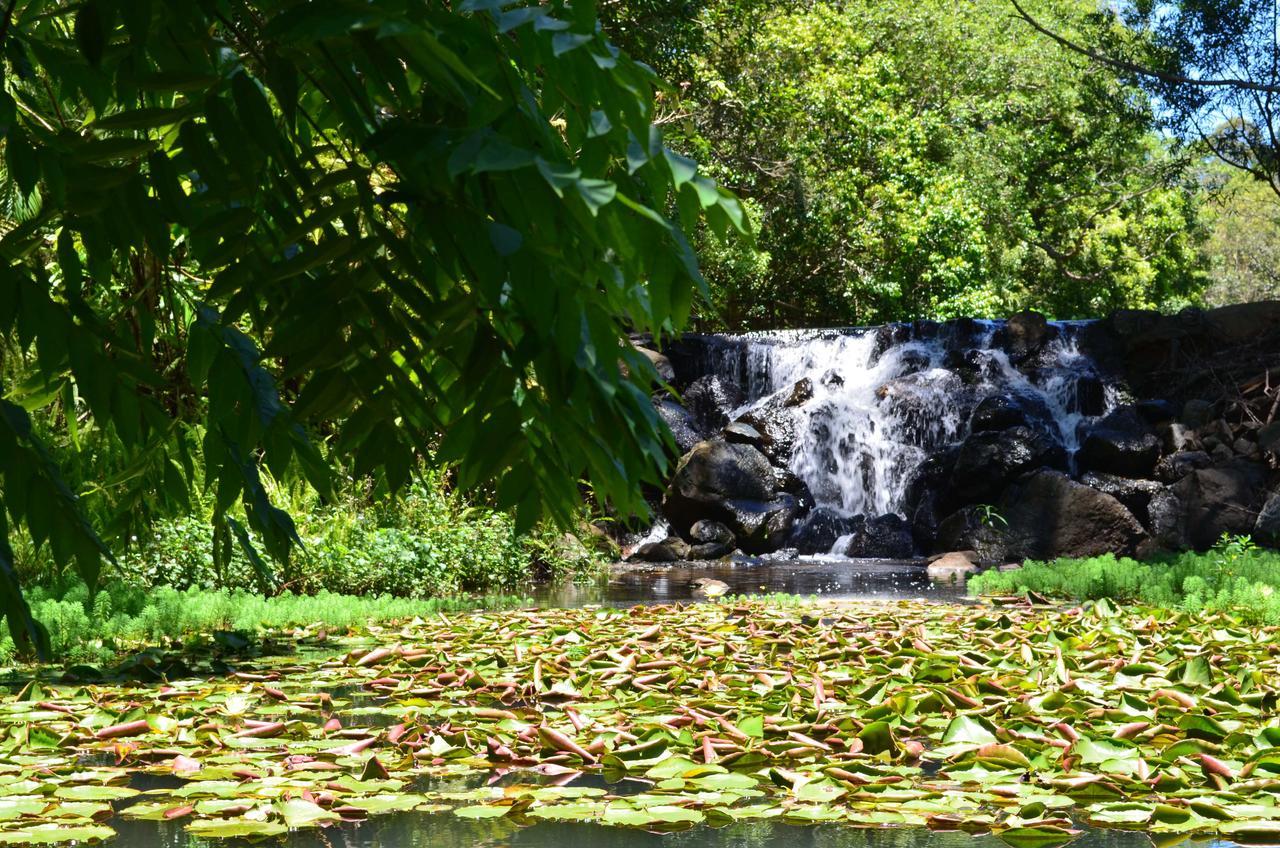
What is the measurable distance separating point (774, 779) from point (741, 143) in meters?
25.6

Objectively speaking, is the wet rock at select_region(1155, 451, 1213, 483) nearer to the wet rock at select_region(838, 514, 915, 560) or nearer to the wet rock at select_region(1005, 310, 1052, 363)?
the wet rock at select_region(838, 514, 915, 560)

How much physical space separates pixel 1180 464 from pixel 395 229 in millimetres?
15864

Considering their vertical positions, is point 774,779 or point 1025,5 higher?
point 1025,5

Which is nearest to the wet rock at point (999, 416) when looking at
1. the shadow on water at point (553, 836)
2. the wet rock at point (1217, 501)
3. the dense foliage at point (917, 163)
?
the wet rock at point (1217, 501)

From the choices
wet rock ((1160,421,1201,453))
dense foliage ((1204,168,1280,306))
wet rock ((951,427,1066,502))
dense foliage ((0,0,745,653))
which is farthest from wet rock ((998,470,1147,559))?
dense foliage ((1204,168,1280,306))

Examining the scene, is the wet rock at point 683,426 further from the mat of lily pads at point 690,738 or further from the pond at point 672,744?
the mat of lily pads at point 690,738

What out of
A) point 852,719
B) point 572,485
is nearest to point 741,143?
point 852,719

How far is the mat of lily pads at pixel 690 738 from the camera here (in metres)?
3.33

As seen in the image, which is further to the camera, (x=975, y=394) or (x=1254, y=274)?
(x=1254, y=274)

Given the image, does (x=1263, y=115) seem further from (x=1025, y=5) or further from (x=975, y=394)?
(x=1025, y=5)

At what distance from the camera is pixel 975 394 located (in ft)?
66.0

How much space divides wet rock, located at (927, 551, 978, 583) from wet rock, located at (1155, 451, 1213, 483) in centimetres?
323

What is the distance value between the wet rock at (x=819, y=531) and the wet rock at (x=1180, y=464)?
403cm

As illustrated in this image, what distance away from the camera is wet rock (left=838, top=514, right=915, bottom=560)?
17062mm
